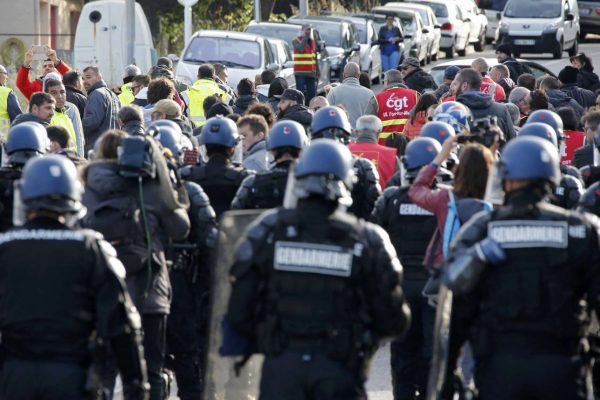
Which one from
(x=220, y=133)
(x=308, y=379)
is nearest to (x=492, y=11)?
(x=220, y=133)

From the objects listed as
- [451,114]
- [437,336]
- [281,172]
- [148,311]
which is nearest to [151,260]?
[148,311]

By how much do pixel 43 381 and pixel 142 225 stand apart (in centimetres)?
206

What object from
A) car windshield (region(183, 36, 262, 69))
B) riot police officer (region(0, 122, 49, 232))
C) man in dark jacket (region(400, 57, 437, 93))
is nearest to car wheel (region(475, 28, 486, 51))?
car windshield (region(183, 36, 262, 69))

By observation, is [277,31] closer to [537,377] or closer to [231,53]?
[231,53]

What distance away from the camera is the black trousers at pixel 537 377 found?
6254mm

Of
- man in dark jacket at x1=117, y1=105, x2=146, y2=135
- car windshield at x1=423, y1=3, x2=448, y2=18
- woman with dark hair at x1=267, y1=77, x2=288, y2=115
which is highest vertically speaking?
man in dark jacket at x1=117, y1=105, x2=146, y2=135

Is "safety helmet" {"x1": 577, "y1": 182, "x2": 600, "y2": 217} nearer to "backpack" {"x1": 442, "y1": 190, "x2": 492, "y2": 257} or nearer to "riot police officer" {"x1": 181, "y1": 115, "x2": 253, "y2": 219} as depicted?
"backpack" {"x1": 442, "y1": 190, "x2": 492, "y2": 257}

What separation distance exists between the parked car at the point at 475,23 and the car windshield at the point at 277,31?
13719 mm

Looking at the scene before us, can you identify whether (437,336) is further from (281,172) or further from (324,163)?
(281,172)

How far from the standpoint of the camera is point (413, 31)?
37125 millimetres

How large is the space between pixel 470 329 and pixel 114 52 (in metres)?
21.7

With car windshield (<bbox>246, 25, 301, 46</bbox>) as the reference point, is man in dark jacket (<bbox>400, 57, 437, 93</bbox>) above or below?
above

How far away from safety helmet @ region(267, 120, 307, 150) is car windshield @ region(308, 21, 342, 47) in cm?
2266

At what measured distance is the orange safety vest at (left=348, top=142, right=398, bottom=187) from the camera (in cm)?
1133
